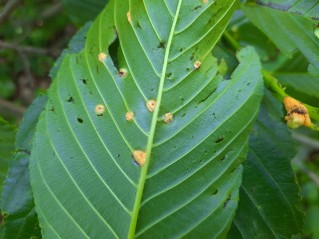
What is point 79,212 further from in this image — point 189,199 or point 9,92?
point 9,92

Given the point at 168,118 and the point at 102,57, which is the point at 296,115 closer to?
the point at 168,118

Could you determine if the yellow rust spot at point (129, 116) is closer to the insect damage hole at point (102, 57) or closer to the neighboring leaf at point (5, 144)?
the insect damage hole at point (102, 57)

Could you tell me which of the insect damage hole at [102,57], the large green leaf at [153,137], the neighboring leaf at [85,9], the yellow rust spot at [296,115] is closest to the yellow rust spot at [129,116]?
the large green leaf at [153,137]

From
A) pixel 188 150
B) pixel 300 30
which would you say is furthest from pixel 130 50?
pixel 300 30

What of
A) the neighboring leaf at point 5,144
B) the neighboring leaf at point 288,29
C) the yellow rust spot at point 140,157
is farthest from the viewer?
the neighboring leaf at point 5,144

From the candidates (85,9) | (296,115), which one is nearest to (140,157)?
(296,115)
